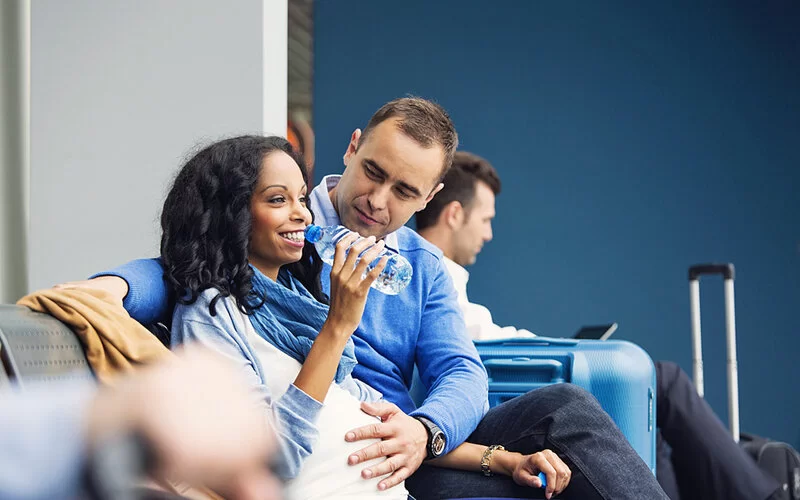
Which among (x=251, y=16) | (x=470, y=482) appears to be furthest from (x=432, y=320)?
(x=251, y=16)

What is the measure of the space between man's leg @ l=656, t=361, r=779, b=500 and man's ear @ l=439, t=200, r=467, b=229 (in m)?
0.82

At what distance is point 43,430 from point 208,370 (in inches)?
4.2

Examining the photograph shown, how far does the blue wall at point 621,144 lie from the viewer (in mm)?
4590

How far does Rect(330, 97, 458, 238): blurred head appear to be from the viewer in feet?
5.86

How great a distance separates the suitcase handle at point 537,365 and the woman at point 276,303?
41cm

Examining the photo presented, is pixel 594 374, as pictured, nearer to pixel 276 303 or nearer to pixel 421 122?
pixel 421 122

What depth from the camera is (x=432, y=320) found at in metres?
1.77

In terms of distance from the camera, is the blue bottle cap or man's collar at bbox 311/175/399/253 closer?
the blue bottle cap

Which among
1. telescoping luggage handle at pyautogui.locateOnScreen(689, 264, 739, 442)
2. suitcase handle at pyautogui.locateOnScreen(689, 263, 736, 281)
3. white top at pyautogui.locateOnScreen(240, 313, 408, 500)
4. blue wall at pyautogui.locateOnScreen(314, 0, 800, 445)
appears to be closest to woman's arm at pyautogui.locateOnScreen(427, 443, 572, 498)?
white top at pyautogui.locateOnScreen(240, 313, 408, 500)

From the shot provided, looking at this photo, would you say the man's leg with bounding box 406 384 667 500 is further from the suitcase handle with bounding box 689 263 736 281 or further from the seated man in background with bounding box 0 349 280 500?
the suitcase handle with bounding box 689 263 736 281

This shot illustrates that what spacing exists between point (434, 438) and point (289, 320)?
323 millimetres

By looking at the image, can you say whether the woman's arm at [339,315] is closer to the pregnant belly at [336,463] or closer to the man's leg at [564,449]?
the pregnant belly at [336,463]

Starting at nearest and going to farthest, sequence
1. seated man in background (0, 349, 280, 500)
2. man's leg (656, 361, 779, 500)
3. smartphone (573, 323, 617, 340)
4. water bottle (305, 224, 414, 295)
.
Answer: seated man in background (0, 349, 280, 500)
water bottle (305, 224, 414, 295)
smartphone (573, 323, 617, 340)
man's leg (656, 361, 779, 500)

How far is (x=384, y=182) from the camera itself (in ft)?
5.88
